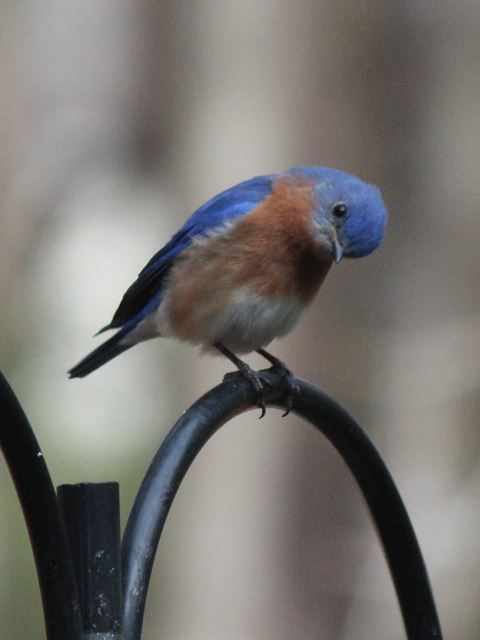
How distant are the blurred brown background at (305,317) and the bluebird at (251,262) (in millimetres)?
2387

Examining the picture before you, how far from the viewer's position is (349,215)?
→ 13.2 ft

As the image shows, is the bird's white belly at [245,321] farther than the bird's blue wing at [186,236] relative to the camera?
No

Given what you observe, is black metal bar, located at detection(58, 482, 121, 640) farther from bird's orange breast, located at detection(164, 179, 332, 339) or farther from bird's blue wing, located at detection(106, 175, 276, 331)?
bird's blue wing, located at detection(106, 175, 276, 331)

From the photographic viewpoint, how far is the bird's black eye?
13.4 feet

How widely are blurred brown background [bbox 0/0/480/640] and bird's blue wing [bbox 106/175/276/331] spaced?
2351 mm

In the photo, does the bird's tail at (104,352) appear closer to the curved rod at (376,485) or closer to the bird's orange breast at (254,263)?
the bird's orange breast at (254,263)

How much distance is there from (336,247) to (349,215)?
104 millimetres

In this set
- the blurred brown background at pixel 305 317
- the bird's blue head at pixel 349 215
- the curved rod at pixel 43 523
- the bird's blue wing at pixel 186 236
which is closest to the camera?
the curved rod at pixel 43 523

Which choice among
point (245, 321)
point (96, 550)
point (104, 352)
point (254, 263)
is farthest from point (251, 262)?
point (96, 550)

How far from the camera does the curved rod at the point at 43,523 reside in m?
1.82

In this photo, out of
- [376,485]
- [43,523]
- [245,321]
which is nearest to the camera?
[43,523]

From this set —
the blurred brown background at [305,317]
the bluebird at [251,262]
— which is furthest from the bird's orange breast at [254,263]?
the blurred brown background at [305,317]

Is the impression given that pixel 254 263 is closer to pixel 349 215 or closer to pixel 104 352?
pixel 349 215

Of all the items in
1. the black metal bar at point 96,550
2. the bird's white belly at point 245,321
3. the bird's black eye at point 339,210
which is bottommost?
the black metal bar at point 96,550
